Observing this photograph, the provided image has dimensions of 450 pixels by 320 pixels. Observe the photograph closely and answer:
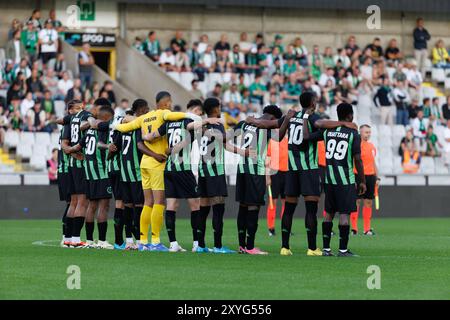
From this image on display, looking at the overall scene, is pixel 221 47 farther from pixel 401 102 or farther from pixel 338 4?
pixel 401 102

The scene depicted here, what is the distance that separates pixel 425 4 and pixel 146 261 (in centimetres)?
2947

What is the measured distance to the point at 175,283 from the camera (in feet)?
44.8

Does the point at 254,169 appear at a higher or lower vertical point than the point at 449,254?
higher

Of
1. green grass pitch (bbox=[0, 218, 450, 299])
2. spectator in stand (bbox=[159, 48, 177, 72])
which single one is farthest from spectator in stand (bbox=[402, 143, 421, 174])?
green grass pitch (bbox=[0, 218, 450, 299])

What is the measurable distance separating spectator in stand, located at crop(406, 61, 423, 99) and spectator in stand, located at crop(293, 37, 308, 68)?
3.62m

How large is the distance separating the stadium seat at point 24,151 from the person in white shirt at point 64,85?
2039 mm

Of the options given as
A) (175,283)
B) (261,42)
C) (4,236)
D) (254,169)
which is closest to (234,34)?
(261,42)

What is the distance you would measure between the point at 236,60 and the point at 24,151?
353 inches

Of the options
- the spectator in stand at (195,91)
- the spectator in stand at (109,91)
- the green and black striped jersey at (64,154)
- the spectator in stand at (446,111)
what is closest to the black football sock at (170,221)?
the green and black striped jersey at (64,154)

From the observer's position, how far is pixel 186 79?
3844cm

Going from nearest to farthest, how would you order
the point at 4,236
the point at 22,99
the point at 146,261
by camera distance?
the point at 146,261 < the point at 4,236 < the point at 22,99

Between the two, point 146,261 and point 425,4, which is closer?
point 146,261

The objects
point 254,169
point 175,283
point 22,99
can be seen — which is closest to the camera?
point 175,283
